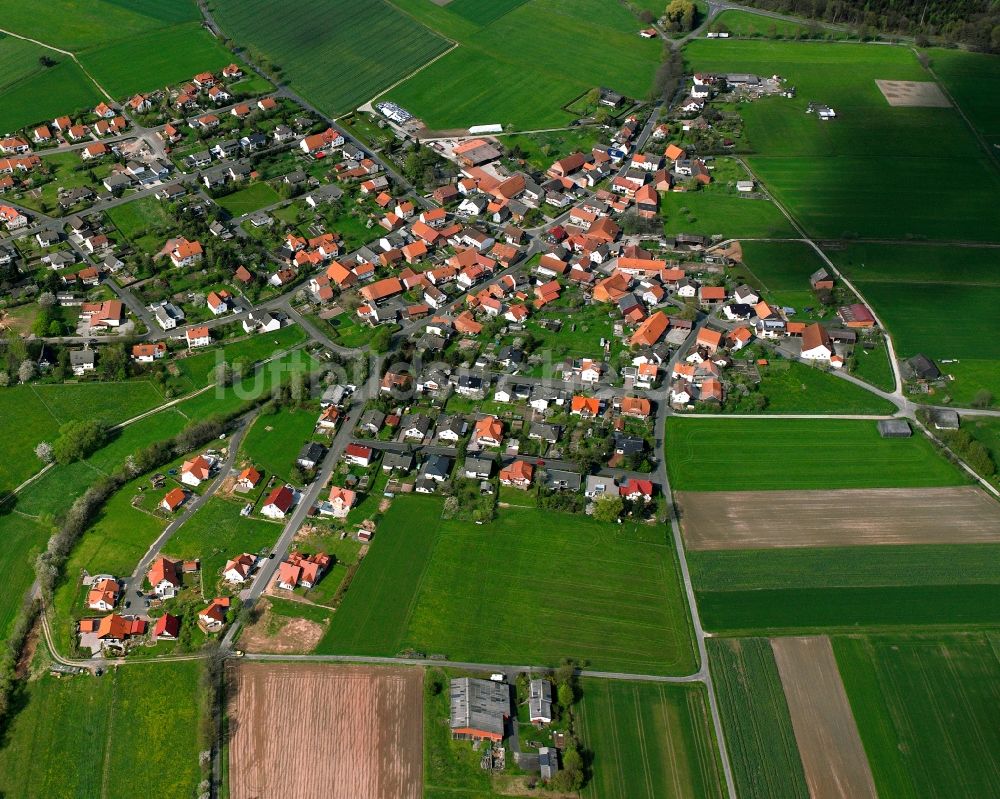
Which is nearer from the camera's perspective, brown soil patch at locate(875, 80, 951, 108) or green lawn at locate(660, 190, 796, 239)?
green lawn at locate(660, 190, 796, 239)

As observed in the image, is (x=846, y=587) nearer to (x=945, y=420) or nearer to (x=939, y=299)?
(x=945, y=420)

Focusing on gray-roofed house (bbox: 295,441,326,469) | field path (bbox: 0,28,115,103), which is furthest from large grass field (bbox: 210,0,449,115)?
gray-roofed house (bbox: 295,441,326,469)

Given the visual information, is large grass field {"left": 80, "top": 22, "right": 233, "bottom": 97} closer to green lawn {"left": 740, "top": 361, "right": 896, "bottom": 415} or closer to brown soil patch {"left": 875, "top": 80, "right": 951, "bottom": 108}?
green lawn {"left": 740, "top": 361, "right": 896, "bottom": 415}

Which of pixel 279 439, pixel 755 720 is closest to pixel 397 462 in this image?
pixel 279 439

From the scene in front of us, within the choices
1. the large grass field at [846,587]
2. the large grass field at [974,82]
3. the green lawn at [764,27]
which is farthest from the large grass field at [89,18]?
the large grass field at [846,587]

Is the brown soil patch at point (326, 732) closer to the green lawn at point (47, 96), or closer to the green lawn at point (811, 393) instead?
the green lawn at point (811, 393)

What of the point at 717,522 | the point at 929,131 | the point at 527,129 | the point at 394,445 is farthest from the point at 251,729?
the point at 929,131

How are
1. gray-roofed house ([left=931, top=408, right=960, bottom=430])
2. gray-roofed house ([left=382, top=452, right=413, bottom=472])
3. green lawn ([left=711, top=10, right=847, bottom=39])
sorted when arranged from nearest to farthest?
gray-roofed house ([left=382, top=452, right=413, bottom=472]) < gray-roofed house ([left=931, top=408, right=960, bottom=430]) < green lawn ([left=711, top=10, right=847, bottom=39])

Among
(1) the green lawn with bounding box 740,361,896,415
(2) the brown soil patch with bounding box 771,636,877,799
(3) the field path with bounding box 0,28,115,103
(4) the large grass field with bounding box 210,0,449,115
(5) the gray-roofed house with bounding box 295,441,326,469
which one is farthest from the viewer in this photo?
(4) the large grass field with bounding box 210,0,449,115
